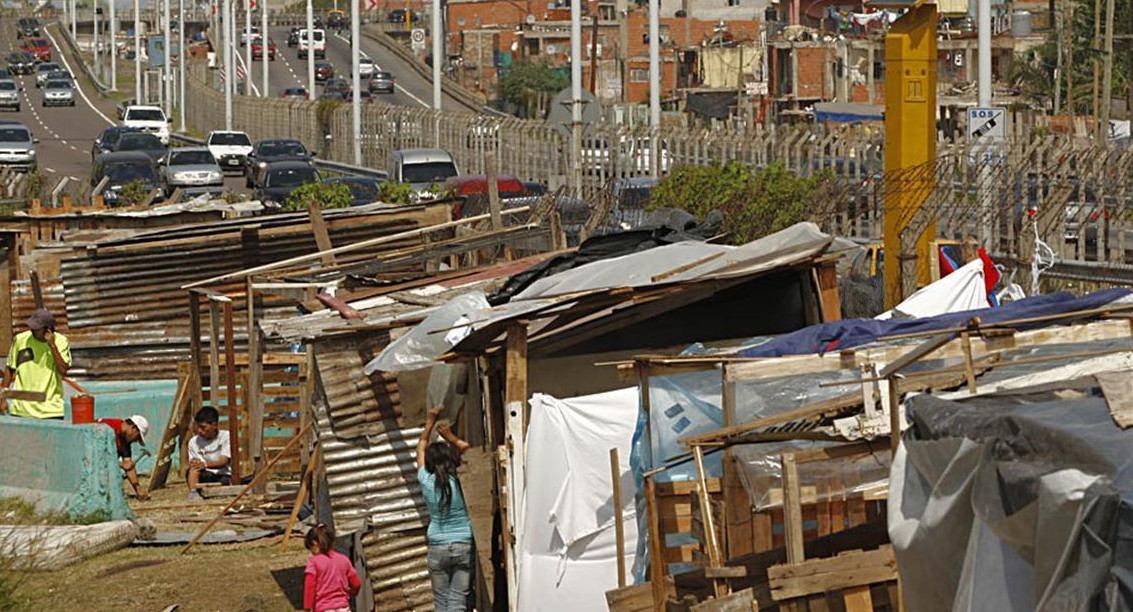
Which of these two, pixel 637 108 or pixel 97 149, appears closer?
pixel 97 149

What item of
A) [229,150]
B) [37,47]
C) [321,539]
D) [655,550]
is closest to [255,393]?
[321,539]

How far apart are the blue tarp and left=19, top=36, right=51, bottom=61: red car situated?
107961mm

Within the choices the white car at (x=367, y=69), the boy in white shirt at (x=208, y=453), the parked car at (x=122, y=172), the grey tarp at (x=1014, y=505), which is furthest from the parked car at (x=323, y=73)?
the grey tarp at (x=1014, y=505)

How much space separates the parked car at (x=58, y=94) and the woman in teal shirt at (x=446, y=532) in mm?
81136

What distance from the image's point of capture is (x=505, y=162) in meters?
37.9

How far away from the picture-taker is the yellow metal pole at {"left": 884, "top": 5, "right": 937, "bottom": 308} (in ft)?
49.8

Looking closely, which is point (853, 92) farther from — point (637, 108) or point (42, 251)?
point (42, 251)

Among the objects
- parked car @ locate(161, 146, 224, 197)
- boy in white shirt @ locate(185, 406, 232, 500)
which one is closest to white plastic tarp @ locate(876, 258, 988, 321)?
boy in white shirt @ locate(185, 406, 232, 500)

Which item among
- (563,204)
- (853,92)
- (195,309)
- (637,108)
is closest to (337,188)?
(563,204)

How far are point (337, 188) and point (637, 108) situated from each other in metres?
30.2

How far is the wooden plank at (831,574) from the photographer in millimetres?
7988

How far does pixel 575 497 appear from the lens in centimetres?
1094

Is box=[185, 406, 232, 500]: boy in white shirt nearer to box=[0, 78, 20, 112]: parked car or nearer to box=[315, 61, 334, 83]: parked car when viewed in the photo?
box=[0, 78, 20, 112]: parked car

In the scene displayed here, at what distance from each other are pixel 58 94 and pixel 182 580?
7939 cm
